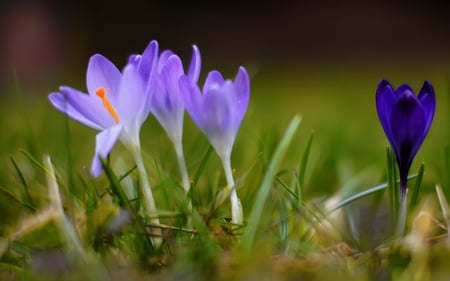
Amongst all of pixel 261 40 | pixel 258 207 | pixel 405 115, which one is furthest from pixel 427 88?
pixel 261 40

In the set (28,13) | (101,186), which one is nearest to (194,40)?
(28,13)

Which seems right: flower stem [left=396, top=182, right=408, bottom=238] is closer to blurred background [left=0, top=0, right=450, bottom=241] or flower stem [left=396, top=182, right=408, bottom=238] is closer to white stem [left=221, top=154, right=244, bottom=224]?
white stem [left=221, top=154, right=244, bottom=224]

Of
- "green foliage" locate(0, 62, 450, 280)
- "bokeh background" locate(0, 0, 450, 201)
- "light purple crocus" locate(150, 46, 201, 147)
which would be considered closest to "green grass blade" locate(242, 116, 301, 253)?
"green foliage" locate(0, 62, 450, 280)

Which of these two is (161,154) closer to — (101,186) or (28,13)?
(101,186)

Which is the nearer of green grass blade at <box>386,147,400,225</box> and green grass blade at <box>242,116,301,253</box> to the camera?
green grass blade at <box>242,116,301,253</box>

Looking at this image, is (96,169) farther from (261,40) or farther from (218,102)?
(261,40)
